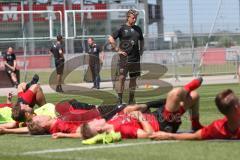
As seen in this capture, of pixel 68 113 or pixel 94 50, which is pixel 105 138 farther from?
pixel 94 50

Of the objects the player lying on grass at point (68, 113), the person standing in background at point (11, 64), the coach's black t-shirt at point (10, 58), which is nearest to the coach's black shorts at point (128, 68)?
the player lying on grass at point (68, 113)

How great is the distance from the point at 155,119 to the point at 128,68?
21.8ft

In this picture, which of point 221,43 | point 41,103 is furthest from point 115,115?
point 221,43

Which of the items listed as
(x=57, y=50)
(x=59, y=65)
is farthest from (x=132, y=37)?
(x=57, y=50)

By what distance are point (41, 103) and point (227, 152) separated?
15.1 feet

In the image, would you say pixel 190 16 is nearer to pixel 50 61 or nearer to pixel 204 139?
pixel 50 61

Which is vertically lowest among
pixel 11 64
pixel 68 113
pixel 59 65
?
pixel 11 64

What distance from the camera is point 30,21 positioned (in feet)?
108

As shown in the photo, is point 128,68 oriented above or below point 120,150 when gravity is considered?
above

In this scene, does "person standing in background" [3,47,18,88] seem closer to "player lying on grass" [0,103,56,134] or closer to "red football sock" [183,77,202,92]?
"player lying on grass" [0,103,56,134]

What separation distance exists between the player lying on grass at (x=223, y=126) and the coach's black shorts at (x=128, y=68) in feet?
22.6

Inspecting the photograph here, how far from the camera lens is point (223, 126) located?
839 centimetres

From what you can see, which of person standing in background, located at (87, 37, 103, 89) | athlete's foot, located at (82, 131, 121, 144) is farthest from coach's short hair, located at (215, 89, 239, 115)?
person standing in background, located at (87, 37, 103, 89)

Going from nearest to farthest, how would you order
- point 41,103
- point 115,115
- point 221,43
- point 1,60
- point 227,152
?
1. point 227,152
2. point 115,115
3. point 41,103
4. point 1,60
5. point 221,43
